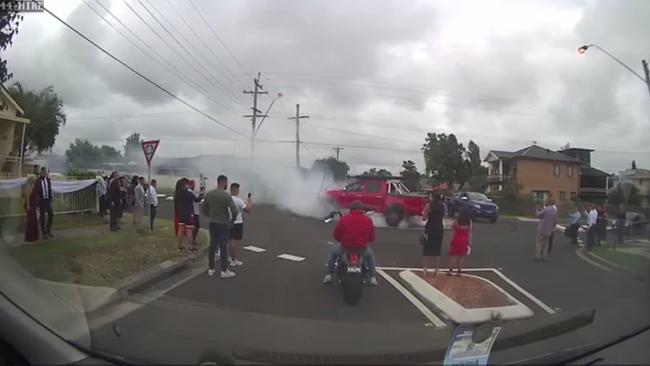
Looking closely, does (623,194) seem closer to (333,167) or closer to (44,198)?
(333,167)

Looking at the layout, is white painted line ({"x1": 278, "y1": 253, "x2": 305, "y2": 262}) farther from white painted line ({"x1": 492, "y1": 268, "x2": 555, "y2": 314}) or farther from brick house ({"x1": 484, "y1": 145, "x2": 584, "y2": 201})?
brick house ({"x1": 484, "y1": 145, "x2": 584, "y2": 201})

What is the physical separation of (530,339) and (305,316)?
158 centimetres

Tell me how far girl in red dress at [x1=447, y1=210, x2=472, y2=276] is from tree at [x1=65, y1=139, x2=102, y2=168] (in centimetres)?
309

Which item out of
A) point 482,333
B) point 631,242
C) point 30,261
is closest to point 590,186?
point 631,242

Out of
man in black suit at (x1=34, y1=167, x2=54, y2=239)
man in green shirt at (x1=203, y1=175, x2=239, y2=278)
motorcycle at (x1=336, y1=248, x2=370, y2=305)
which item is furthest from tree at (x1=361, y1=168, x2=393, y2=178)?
man in black suit at (x1=34, y1=167, x2=54, y2=239)

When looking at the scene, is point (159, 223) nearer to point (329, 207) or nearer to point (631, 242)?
point (329, 207)

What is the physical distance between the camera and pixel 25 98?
363 centimetres

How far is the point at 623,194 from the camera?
4.69m

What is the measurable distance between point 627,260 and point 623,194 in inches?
28.2

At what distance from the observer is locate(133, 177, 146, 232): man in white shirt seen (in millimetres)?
4613

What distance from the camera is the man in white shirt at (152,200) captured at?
15.9 ft

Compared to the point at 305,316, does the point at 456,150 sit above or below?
above

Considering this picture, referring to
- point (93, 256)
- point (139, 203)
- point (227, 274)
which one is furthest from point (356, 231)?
point (139, 203)

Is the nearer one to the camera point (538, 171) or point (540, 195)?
point (538, 171)
